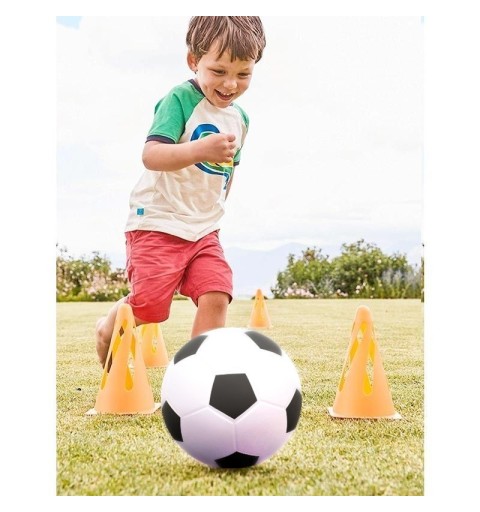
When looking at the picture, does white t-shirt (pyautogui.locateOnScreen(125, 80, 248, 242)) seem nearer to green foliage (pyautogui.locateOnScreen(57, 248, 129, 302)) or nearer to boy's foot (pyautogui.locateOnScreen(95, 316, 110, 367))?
boy's foot (pyautogui.locateOnScreen(95, 316, 110, 367))

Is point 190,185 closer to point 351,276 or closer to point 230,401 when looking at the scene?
point 230,401

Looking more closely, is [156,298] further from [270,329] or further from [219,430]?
[270,329]

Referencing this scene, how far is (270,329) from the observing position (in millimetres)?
6891

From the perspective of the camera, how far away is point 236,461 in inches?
94.2

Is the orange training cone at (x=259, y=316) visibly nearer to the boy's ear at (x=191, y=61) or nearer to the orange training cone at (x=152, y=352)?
the orange training cone at (x=152, y=352)

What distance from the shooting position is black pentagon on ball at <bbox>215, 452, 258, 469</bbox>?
2379mm

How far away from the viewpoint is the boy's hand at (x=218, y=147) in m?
3.13

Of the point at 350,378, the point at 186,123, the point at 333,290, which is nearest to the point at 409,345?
the point at 350,378

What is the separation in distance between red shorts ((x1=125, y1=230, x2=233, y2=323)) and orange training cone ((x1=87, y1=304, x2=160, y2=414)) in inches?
16.6

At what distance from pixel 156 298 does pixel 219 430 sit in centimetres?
147

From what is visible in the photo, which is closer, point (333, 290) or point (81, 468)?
point (81, 468)

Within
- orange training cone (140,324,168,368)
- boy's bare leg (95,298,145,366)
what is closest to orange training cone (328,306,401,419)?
boy's bare leg (95,298,145,366)

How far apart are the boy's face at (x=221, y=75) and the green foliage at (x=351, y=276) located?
6.27 metres

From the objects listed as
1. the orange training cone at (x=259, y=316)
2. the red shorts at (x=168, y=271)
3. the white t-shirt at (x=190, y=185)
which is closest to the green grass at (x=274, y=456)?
the red shorts at (x=168, y=271)
